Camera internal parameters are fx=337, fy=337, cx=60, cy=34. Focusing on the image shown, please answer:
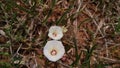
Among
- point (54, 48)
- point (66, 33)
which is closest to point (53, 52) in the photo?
point (54, 48)

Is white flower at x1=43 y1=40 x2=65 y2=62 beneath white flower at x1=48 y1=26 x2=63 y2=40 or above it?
beneath

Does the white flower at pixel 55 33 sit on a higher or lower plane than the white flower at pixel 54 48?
higher

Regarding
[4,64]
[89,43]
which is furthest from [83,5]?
[4,64]

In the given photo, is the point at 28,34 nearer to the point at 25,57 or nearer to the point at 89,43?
the point at 25,57
